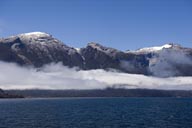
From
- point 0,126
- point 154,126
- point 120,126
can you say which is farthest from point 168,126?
point 0,126

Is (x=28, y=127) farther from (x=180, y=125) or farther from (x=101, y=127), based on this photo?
(x=180, y=125)

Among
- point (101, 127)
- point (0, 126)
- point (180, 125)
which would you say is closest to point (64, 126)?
point (101, 127)

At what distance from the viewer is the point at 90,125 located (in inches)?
6166

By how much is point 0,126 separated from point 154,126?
193ft

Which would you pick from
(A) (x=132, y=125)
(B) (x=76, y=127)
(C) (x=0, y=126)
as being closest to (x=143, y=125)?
(A) (x=132, y=125)

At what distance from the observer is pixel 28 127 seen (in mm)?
148750

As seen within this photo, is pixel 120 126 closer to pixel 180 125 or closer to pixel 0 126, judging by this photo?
pixel 180 125

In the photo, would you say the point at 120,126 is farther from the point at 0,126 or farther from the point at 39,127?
the point at 0,126

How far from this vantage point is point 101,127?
148 m

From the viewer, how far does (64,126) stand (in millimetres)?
152625

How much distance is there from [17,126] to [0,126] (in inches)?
250

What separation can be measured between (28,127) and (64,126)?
13.7 meters

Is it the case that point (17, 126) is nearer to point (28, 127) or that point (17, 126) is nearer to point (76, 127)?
point (28, 127)

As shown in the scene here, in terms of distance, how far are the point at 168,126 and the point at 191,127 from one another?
8.95 metres
